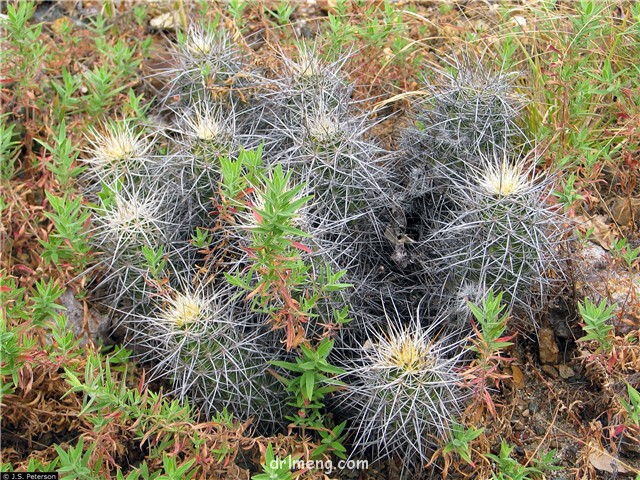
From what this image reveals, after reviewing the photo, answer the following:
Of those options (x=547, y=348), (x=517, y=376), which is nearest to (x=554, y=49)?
(x=547, y=348)

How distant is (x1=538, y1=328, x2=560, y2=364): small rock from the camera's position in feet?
9.82

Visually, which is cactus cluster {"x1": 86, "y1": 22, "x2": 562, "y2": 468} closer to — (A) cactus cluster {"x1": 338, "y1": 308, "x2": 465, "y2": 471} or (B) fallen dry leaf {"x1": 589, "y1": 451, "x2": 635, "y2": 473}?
(A) cactus cluster {"x1": 338, "y1": 308, "x2": 465, "y2": 471}

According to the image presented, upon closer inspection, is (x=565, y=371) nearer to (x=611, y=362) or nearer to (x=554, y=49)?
(x=611, y=362)

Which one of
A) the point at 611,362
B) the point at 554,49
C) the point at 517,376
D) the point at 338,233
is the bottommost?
the point at 517,376

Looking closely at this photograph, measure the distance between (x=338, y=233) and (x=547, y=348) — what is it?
3.56ft

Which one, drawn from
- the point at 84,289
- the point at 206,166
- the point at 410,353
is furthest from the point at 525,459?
the point at 84,289

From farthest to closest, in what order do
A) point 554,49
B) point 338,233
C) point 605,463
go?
point 554,49
point 338,233
point 605,463

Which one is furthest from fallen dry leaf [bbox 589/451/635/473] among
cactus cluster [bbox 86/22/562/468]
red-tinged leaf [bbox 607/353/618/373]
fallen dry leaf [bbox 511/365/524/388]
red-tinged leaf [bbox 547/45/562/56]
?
red-tinged leaf [bbox 547/45/562/56]

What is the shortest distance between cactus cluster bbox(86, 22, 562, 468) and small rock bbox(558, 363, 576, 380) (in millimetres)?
294

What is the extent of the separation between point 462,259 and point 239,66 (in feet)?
4.75

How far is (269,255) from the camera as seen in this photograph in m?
2.23

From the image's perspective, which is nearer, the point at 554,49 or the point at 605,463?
the point at 605,463

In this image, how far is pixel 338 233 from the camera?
2.73 meters

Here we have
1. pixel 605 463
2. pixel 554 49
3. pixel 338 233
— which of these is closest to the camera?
pixel 605 463
